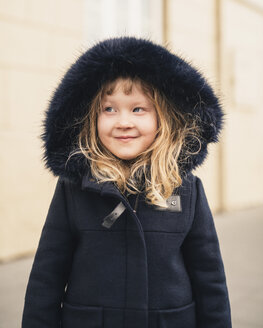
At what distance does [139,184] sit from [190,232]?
0.29 m

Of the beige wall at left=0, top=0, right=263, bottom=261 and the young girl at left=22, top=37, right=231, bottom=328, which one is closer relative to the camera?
the young girl at left=22, top=37, right=231, bottom=328

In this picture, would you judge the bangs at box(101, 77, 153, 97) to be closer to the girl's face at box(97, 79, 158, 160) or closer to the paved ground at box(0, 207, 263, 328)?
the girl's face at box(97, 79, 158, 160)

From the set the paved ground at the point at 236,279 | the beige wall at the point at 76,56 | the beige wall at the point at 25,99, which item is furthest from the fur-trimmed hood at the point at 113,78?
the beige wall at the point at 25,99

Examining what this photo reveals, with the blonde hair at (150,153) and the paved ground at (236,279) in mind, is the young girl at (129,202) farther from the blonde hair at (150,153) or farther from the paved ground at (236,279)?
the paved ground at (236,279)

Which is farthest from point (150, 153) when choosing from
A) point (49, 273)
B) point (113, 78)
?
point (49, 273)

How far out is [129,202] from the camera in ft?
6.07

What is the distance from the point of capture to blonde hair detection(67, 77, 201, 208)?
6.13ft

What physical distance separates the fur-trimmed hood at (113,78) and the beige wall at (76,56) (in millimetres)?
851

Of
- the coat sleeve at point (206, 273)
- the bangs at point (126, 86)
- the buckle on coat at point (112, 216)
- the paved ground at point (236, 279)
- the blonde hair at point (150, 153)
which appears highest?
the bangs at point (126, 86)

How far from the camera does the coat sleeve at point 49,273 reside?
70.8 inches

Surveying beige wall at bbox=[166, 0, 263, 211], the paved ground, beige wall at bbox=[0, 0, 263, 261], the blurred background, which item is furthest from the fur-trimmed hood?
beige wall at bbox=[166, 0, 263, 211]

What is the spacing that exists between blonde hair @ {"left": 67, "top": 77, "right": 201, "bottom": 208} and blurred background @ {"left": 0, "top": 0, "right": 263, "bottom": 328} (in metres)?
1.06

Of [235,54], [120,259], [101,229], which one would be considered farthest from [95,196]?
[235,54]

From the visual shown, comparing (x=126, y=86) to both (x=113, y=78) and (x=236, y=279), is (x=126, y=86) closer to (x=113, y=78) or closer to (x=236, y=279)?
(x=113, y=78)
